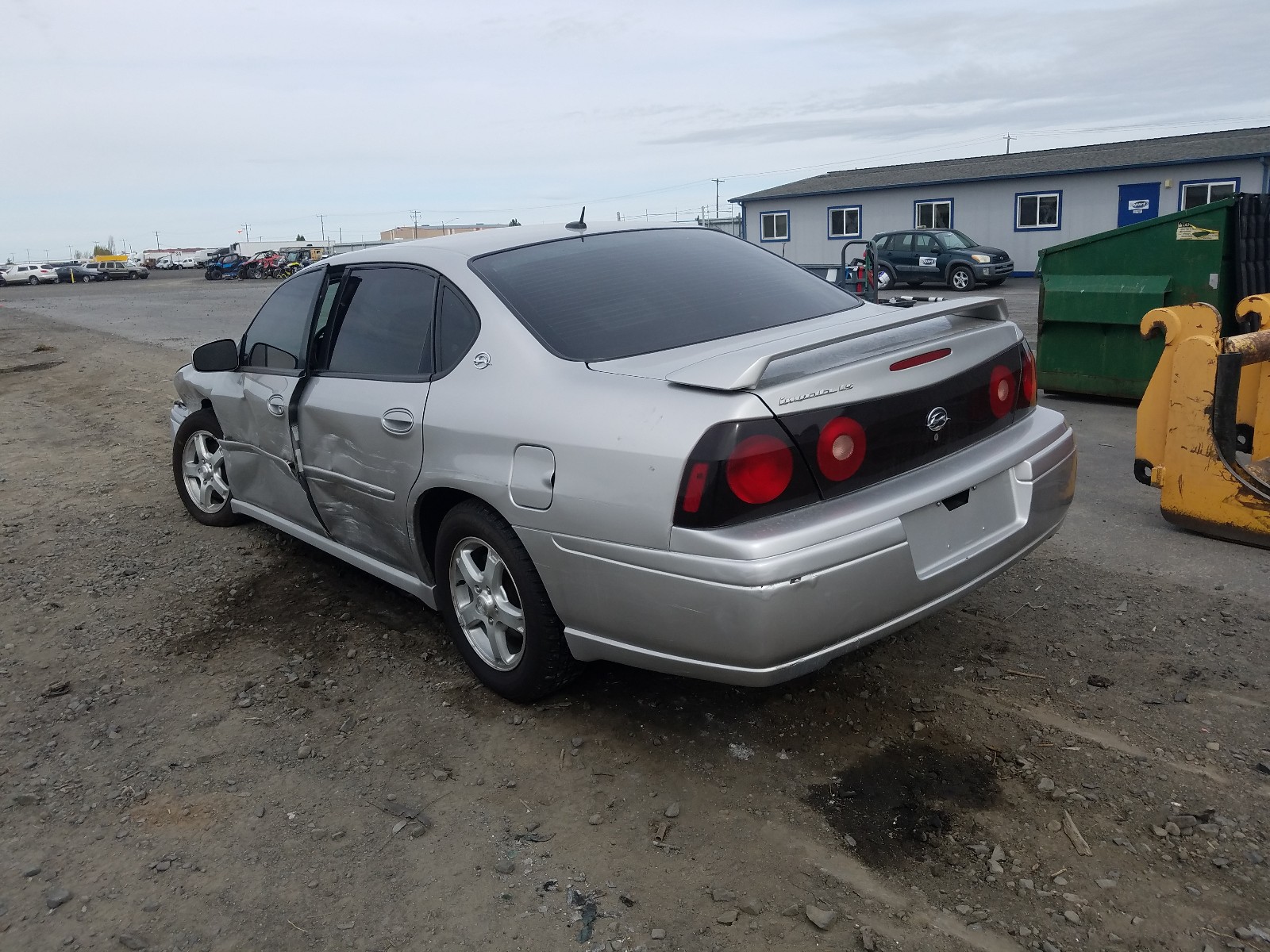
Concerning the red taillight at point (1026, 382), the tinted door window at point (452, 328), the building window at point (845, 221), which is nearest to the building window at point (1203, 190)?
the building window at point (845, 221)

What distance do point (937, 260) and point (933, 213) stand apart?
702cm

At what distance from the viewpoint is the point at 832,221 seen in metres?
35.4

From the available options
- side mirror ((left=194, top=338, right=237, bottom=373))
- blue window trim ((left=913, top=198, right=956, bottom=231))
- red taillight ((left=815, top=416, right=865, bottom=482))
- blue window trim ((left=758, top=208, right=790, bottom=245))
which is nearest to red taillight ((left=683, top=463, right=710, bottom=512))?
red taillight ((left=815, top=416, right=865, bottom=482))

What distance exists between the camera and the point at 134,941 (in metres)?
2.55

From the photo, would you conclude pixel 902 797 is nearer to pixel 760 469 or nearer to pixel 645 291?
pixel 760 469

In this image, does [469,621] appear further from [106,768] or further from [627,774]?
[106,768]

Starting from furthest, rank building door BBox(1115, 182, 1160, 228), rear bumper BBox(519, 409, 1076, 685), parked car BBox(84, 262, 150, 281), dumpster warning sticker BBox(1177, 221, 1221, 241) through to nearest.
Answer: parked car BBox(84, 262, 150, 281)
building door BBox(1115, 182, 1160, 228)
dumpster warning sticker BBox(1177, 221, 1221, 241)
rear bumper BBox(519, 409, 1076, 685)

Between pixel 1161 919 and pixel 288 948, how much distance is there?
2045 millimetres

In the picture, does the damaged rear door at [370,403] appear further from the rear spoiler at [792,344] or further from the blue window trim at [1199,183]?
the blue window trim at [1199,183]

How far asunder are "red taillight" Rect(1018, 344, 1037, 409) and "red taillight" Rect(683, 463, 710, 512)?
58.1 inches

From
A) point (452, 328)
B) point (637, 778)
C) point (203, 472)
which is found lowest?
point (637, 778)

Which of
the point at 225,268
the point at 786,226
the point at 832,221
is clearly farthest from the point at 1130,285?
the point at 225,268

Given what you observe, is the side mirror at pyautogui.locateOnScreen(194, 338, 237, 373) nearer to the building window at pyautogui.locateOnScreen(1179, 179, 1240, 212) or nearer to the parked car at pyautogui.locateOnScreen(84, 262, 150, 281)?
the building window at pyautogui.locateOnScreen(1179, 179, 1240, 212)

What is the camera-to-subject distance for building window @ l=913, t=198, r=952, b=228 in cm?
3256
